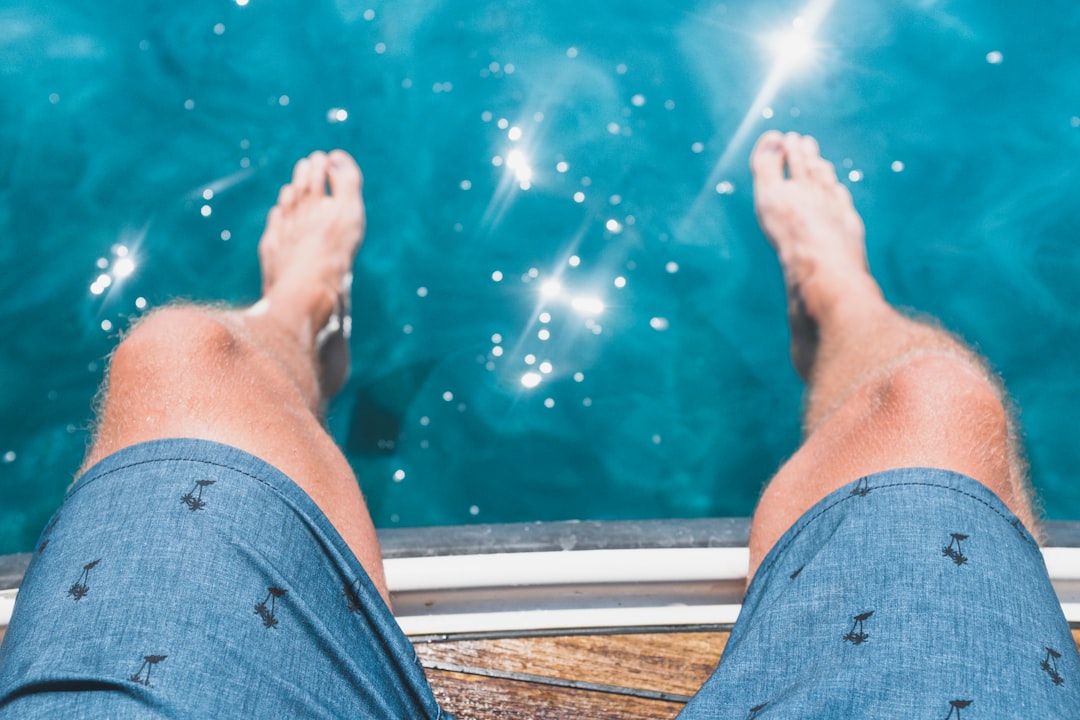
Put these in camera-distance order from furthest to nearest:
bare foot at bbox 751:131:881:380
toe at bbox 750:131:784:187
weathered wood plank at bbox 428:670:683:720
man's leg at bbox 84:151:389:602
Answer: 1. toe at bbox 750:131:784:187
2. bare foot at bbox 751:131:881:380
3. weathered wood plank at bbox 428:670:683:720
4. man's leg at bbox 84:151:389:602

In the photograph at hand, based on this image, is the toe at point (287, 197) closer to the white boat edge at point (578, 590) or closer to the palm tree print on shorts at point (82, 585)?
the white boat edge at point (578, 590)

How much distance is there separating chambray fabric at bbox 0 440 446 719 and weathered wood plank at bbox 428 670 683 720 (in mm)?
206

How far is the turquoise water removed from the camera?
1.62 meters

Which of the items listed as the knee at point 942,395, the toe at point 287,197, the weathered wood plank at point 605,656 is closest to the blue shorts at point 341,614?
the knee at point 942,395

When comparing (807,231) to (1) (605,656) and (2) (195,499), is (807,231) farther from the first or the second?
(2) (195,499)

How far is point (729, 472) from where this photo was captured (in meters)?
1.62

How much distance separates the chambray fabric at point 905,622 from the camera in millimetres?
688

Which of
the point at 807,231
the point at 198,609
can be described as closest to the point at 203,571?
the point at 198,609

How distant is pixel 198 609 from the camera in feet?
2.39

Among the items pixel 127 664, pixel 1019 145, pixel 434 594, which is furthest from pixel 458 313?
pixel 1019 145

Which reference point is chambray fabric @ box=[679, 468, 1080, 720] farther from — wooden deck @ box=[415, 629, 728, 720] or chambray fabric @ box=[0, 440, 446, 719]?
chambray fabric @ box=[0, 440, 446, 719]

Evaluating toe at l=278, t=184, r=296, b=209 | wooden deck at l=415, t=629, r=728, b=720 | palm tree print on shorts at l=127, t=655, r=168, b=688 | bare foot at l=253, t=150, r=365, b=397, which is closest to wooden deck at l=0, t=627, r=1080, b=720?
wooden deck at l=415, t=629, r=728, b=720

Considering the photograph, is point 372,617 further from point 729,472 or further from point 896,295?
point 896,295

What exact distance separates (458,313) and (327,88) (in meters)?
0.60
